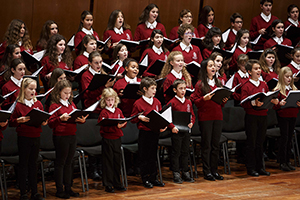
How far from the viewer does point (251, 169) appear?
521 cm

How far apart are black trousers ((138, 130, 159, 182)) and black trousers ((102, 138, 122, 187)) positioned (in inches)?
11.1

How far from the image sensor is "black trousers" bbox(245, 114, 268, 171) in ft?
17.0

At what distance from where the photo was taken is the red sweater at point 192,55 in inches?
228

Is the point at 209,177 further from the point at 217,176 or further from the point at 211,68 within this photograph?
the point at 211,68

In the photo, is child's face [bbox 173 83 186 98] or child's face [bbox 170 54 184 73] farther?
child's face [bbox 170 54 184 73]

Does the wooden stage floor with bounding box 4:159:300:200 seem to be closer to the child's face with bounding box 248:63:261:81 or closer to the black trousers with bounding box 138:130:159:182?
the black trousers with bounding box 138:130:159:182

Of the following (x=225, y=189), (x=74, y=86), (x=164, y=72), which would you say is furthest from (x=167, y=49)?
(x=225, y=189)

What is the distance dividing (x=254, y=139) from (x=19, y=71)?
2.65m

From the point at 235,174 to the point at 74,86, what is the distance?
2251mm

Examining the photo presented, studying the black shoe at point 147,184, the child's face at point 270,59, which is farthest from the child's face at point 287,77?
the black shoe at point 147,184

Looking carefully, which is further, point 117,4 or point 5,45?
point 117,4

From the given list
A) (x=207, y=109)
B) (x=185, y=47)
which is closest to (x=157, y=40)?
(x=185, y=47)

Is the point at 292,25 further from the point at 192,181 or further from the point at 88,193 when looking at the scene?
the point at 88,193

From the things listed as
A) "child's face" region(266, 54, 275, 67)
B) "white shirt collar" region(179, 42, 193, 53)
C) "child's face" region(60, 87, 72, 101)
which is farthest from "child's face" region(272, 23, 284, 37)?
"child's face" region(60, 87, 72, 101)
